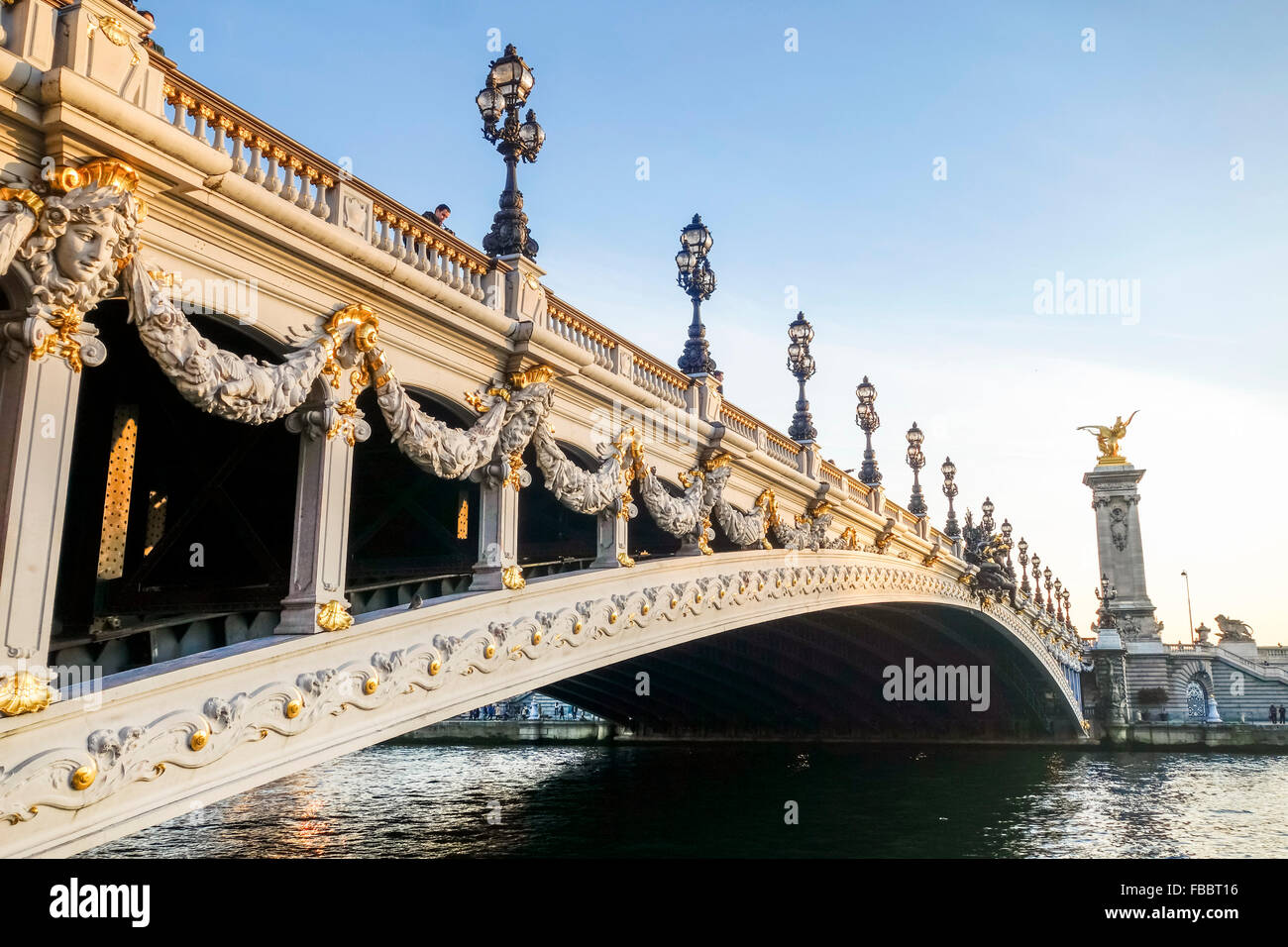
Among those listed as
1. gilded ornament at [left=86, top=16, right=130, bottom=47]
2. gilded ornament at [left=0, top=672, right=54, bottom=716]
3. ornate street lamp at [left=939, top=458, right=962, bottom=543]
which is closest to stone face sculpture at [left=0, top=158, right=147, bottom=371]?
gilded ornament at [left=86, top=16, right=130, bottom=47]

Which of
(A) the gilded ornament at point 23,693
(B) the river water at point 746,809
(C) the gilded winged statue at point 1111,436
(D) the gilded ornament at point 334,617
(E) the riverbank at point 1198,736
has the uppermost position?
(C) the gilded winged statue at point 1111,436

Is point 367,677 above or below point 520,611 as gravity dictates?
below

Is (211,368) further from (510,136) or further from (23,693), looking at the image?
(510,136)

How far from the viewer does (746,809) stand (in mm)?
24672

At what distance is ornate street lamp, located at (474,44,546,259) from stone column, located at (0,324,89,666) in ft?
21.0

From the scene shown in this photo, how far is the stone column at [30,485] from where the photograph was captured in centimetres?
665

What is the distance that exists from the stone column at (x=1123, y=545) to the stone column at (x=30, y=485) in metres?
74.1

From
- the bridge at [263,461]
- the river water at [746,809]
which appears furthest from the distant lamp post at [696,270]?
the river water at [746,809]

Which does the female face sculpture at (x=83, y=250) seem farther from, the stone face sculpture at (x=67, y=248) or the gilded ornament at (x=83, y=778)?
the gilded ornament at (x=83, y=778)
